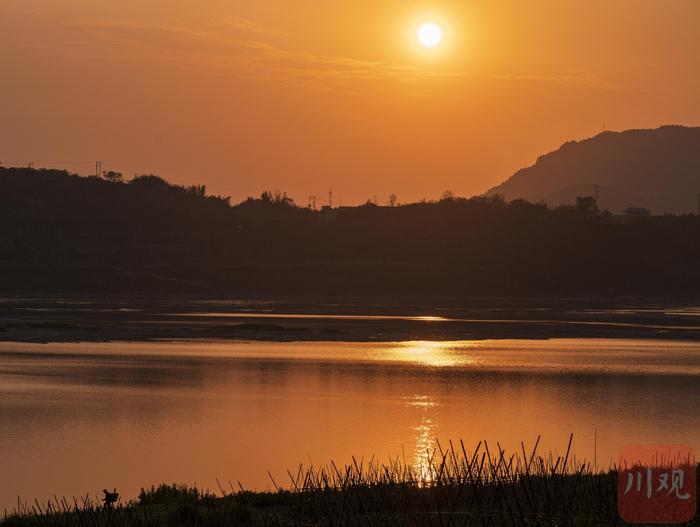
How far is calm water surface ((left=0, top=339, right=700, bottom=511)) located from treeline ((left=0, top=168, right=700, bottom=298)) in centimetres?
9404

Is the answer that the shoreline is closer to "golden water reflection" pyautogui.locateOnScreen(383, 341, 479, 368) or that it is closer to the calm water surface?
"golden water reflection" pyautogui.locateOnScreen(383, 341, 479, 368)

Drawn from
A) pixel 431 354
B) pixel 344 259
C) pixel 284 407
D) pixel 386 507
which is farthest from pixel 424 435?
pixel 344 259

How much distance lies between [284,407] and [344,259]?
455 ft

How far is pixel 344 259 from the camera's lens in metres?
182

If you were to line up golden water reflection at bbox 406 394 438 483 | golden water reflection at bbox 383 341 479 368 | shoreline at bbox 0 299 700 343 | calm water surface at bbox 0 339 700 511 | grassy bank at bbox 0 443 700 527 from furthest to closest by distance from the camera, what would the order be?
shoreline at bbox 0 299 700 343, golden water reflection at bbox 383 341 479 368, calm water surface at bbox 0 339 700 511, golden water reflection at bbox 406 394 438 483, grassy bank at bbox 0 443 700 527

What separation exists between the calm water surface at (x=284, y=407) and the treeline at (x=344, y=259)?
309 ft

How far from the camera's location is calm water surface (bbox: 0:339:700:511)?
3141cm

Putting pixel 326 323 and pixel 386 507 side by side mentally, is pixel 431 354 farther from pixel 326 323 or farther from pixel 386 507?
pixel 386 507

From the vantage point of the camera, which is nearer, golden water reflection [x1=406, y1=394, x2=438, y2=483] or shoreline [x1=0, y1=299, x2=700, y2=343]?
golden water reflection [x1=406, y1=394, x2=438, y2=483]

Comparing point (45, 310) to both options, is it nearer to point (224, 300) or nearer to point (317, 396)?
point (224, 300)

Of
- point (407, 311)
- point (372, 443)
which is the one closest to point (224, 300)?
point (407, 311)

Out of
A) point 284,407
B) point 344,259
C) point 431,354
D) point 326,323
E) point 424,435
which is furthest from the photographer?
point 344,259

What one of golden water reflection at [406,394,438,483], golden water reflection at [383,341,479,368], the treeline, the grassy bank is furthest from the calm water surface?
the treeline

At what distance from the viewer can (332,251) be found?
186750 mm
